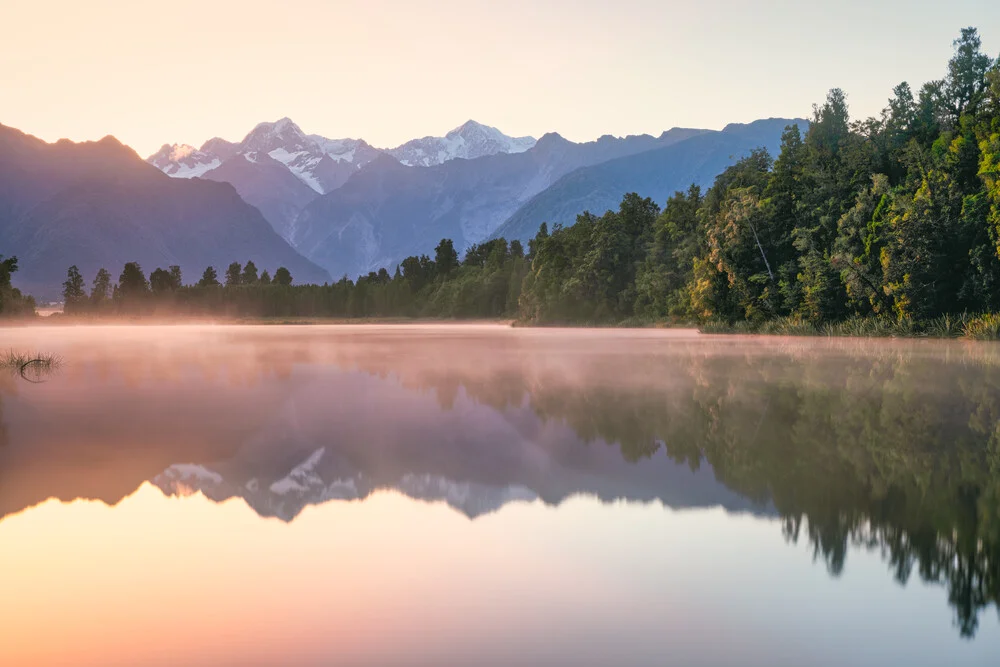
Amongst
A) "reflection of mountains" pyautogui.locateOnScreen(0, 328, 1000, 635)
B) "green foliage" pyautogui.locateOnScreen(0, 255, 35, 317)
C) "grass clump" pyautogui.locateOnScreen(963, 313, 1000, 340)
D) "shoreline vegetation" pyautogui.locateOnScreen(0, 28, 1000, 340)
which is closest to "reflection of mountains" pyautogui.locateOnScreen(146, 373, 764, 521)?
"reflection of mountains" pyautogui.locateOnScreen(0, 328, 1000, 635)

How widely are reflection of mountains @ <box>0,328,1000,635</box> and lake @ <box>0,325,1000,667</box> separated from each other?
9 cm

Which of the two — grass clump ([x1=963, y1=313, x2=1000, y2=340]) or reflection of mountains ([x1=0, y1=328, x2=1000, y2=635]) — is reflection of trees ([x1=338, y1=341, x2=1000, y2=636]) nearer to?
reflection of mountains ([x1=0, y1=328, x2=1000, y2=635])

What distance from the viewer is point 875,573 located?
351 inches

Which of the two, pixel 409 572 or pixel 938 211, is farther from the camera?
pixel 938 211

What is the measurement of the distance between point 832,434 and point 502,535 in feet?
35.4

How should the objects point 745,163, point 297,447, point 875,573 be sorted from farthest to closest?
point 745,163 < point 297,447 < point 875,573

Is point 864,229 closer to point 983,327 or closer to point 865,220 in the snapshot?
point 865,220

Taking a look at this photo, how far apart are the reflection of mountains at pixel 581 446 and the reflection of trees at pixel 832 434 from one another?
0.05 meters

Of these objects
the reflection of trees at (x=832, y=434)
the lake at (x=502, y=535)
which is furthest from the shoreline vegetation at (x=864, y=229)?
the lake at (x=502, y=535)

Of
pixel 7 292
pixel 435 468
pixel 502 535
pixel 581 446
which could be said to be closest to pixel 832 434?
pixel 581 446

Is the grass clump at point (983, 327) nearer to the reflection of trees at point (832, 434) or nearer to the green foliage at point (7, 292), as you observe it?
the reflection of trees at point (832, 434)

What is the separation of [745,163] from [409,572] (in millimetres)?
A: 103977

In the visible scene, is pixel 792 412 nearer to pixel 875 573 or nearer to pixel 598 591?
pixel 875 573

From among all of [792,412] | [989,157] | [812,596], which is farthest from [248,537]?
[989,157]
